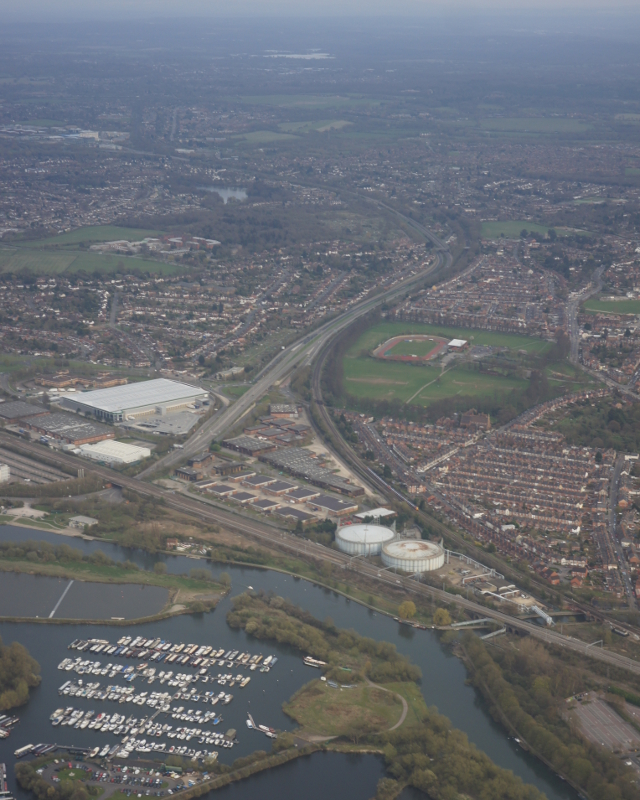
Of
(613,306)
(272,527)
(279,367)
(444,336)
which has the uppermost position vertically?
(613,306)

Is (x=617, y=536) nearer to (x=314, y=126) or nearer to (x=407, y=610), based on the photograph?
(x=407, y=610)

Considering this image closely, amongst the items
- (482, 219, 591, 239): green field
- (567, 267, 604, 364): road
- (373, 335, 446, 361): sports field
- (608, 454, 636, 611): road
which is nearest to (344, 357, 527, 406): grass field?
(373, 335, 446, 361): sports field

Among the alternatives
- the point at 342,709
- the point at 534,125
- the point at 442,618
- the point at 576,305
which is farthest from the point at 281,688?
the point at 534,125

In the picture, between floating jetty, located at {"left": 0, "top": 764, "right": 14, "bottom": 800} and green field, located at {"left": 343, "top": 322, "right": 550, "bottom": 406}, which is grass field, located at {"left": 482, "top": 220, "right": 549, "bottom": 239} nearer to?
green field, located at {"left": 343, "top": 322, "right": 550, "bottom": 406}

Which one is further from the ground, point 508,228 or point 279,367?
point 508,228

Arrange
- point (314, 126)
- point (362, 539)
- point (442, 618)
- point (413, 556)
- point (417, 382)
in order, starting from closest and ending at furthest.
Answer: point (442, 618)
point (413, 556)
point (362, 539)
point (417, 382)
point (314, 126)

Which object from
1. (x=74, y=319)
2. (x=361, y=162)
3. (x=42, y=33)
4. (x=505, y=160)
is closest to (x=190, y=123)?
(x=361, y=162)

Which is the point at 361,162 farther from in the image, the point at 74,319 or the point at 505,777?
the point at 505,777

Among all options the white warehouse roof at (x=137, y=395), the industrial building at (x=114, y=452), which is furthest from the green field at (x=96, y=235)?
the industrial building at (x=114, y=452)
